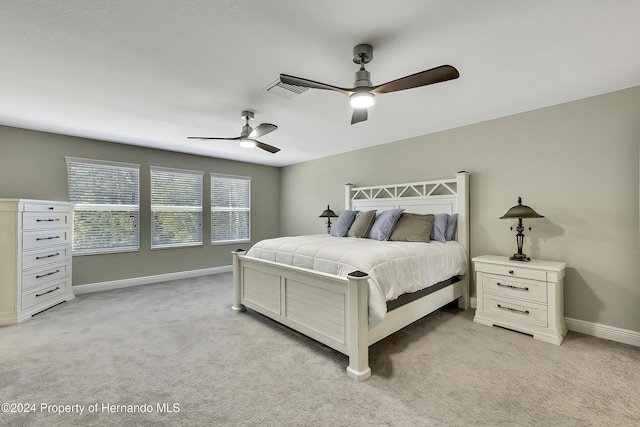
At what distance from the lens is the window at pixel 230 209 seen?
5.64 meters

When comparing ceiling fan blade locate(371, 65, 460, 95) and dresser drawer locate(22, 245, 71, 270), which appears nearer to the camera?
ceiling fan blade locate(371, 65, 460, 95)

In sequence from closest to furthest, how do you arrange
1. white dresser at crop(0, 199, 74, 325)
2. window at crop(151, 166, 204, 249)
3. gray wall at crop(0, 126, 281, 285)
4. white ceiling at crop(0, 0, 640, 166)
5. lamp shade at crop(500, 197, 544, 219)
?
1. white ceiling at crop(0, 0, 640, 166)
2. lamp shade at crop(500, 197, 544, 219)
3. white dresser at crop(0, 199, 74, 325)
4. gray wall at crop(0, 126, 281, 285)
5. window at crop(151, 166, 204, 249)

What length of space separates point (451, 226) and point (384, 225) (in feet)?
2.78

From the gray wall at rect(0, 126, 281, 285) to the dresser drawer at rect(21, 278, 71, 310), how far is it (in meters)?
0.38

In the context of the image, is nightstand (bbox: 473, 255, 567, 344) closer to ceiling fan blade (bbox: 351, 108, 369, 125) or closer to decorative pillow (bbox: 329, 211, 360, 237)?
decorative pillow (bbox: 329, 211, 360, 237)

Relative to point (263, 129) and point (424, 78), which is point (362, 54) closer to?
point (424, 78)

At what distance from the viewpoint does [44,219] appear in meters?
3.49

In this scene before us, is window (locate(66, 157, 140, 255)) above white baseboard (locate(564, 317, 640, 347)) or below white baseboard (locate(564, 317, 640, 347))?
above

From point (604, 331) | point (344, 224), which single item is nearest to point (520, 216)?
point (604, 331)

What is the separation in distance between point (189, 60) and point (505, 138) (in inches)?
132

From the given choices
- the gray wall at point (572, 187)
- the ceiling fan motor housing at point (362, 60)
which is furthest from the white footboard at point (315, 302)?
the gray wall at point (572, 187)

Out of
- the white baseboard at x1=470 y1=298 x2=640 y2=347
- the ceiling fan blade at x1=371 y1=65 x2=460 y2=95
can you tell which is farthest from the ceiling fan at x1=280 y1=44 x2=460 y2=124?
the white baseboard at x1=470 y1=298 x2=640 y2=347

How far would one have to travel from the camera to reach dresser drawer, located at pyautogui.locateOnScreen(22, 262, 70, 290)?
10.5 ft

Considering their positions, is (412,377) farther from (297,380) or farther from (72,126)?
(72,126)
